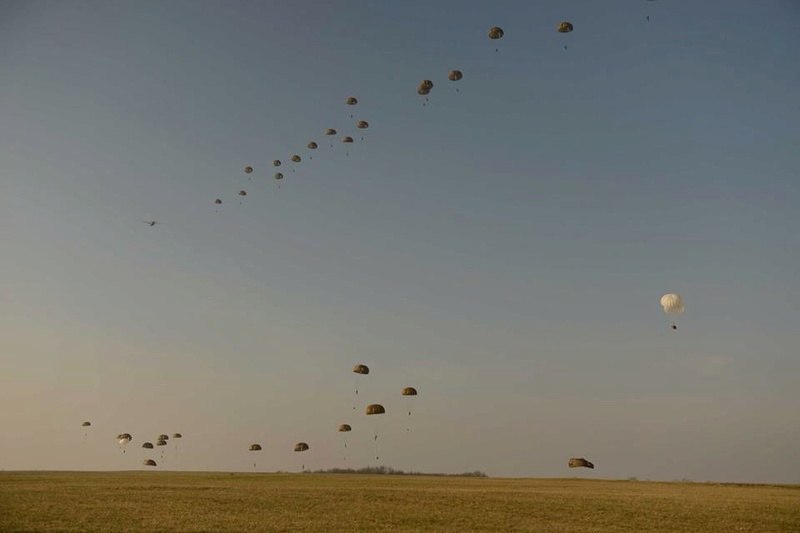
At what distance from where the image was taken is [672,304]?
62594 mm

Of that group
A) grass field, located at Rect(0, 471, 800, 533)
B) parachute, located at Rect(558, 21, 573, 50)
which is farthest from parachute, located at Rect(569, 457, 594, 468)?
parachute, located at Rect(558, 21, 573, 50)

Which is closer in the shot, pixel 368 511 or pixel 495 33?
pixel 368 511

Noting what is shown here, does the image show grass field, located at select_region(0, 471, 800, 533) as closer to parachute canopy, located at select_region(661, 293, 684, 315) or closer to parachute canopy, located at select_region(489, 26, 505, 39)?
parachute canopy, located at select_region(661, 293, 684, 315)

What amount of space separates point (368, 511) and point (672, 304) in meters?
31.6

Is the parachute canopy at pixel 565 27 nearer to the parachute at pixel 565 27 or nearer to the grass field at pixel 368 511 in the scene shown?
the parachute at pixel 565 27

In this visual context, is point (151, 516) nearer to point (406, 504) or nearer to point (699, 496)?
point (406, 504)

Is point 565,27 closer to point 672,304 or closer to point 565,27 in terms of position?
point 565,27

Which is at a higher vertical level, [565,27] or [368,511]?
[565,27]

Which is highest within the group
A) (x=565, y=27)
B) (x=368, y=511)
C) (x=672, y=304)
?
(x=565, y=27)

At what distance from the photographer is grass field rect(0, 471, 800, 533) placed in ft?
140

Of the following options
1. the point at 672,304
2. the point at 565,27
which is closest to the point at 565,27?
the point at 565,27

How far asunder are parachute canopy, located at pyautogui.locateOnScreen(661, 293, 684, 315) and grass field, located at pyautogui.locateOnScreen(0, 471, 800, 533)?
15.5 meters

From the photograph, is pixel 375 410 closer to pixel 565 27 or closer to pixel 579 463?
pixel 579 463

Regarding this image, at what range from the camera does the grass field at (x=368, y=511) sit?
42.6 m
